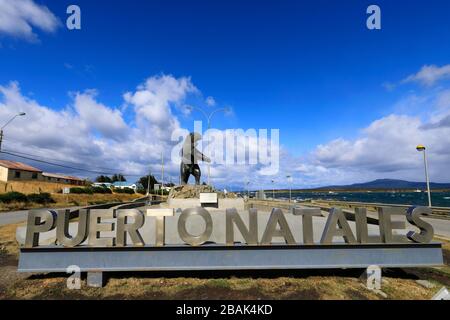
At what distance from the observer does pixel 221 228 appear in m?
10.5

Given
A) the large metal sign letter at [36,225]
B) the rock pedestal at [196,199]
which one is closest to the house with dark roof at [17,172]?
the rock pedestal at [196,199]

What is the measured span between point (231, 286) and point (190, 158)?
16.0 metres

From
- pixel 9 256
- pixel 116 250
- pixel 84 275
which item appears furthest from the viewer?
pixel 9 256

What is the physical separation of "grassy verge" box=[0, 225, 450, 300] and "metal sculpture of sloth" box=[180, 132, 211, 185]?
48.3 feet

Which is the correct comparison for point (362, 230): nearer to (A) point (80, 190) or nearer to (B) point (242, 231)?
(B) point (242, 231)

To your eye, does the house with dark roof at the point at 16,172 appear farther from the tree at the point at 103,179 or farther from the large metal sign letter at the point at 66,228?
the large metal sign letter at the point at 66,228

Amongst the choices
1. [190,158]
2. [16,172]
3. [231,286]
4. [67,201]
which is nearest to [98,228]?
[231,286]

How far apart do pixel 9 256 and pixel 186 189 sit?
12.6 metres

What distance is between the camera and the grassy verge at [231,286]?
5.37 metres

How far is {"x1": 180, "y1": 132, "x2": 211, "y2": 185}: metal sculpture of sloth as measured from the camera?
21.0 m

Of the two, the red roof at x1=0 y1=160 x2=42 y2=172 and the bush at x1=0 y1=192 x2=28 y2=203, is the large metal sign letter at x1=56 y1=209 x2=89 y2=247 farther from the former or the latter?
the red roof at x1=0 y1=160 x2=42 y2=172
